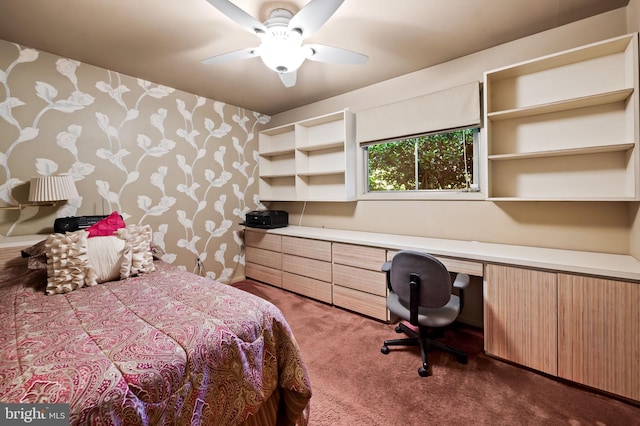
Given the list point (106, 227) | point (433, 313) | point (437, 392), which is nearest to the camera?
point (437, 392)

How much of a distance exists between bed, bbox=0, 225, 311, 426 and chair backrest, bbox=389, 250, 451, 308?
871 millimetres

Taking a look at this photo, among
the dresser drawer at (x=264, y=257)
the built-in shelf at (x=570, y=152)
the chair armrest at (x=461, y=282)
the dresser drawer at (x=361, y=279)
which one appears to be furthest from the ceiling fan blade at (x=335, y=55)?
the dresser drawer at (x=264, y=257)

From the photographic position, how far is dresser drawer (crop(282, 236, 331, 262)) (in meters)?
2.87

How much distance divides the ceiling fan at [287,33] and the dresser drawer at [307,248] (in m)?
1.67

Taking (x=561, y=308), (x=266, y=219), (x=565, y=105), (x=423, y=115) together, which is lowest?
(x=561, y=308)

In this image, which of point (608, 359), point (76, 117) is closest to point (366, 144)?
point (608, 359)

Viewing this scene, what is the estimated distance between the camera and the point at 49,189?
6.64 ft

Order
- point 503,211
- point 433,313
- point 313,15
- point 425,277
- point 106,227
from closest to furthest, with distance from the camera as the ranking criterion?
point 313,15 → point 425,277 → point 433,313 → point 106,227 → point 503,211

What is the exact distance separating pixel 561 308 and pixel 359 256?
146 centimetres

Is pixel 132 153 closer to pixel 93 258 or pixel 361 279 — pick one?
pixel 93 258

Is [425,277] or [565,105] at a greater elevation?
[565,105]

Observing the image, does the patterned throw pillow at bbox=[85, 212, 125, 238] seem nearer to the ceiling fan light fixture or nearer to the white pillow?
the white pillow

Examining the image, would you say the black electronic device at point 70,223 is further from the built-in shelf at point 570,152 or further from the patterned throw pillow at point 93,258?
the built-in shelf at point 570,152

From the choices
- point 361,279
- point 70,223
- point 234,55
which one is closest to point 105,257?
point 70,223
